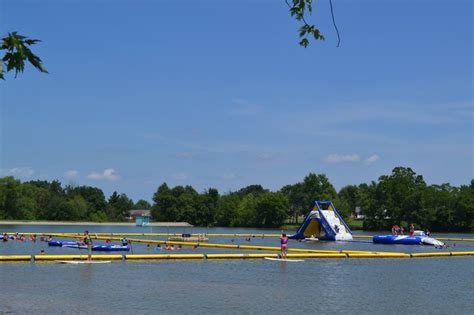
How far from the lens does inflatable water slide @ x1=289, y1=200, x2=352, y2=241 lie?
71.0 meters

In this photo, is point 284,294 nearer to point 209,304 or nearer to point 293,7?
point 209,304

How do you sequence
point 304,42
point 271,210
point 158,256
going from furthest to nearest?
point 271,210 → point 158,256 → point 304,42

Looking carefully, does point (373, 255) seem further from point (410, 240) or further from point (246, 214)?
point (246, 214)

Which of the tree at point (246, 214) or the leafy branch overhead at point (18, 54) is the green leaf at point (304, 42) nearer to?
the leafy branch overhead at point (18, 54)

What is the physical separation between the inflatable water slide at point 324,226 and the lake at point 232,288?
107 feet

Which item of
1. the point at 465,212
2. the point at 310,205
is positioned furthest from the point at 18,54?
the point at 310,205

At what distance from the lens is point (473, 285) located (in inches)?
1160

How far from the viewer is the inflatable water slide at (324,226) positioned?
7100cm

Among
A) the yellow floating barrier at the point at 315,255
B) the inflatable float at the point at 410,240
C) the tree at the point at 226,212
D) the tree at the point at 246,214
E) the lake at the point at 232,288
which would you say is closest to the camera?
the lake at the point at 232,288

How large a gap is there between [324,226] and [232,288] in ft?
156

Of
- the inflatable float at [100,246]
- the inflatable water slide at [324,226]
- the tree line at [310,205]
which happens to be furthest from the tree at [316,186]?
the inflatable float at [100,246]

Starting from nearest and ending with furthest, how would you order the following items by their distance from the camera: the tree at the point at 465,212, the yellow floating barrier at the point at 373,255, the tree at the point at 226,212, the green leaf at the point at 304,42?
1. the green leaf at the point at 304,42
2. the yellow floating barrier at the point at 373,255
3. the tree at the point at 465,212
4. the tree at the point at 226,212

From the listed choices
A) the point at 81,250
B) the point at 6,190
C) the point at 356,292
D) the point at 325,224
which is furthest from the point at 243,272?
the point at 6,190

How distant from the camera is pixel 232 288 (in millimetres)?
25234
